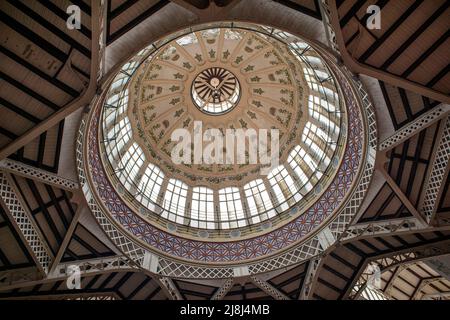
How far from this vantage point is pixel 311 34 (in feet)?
46.9

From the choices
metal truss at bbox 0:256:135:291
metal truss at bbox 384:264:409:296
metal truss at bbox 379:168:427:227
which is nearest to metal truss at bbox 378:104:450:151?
metal truss at bbox 379:168:427:227

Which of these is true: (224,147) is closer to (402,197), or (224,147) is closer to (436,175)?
(402,197)

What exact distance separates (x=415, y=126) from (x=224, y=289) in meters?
12.6

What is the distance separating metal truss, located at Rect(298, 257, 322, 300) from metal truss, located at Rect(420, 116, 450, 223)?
587cm

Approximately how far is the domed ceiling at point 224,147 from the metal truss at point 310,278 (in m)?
1.29

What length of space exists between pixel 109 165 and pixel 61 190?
14.3ft

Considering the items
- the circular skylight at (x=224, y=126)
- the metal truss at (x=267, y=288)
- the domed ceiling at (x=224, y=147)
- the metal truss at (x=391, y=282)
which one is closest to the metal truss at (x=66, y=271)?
the domed ceiling at (x=224, y=147)

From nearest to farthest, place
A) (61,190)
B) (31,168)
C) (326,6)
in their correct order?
(326,6) < (31,168) < (61,190)

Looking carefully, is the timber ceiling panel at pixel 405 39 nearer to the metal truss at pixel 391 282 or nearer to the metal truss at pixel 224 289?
the metal truss at pixel 224 289

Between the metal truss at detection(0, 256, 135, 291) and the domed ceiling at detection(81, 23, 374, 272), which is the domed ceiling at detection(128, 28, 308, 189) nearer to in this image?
the domed ceiling at detection(81, 23, 374, 272)

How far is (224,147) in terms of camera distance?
1234 inches
